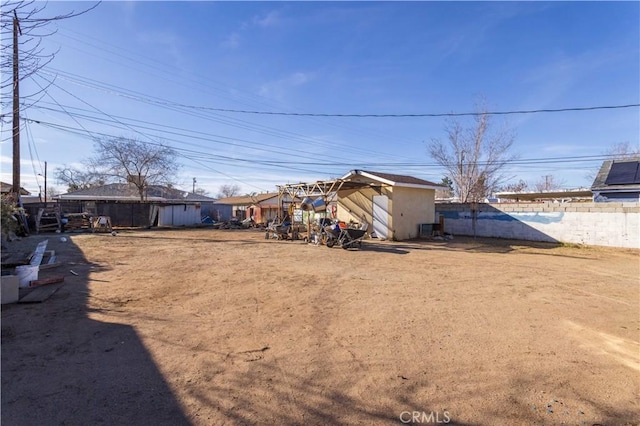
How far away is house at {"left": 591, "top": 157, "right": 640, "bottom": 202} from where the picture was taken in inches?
683

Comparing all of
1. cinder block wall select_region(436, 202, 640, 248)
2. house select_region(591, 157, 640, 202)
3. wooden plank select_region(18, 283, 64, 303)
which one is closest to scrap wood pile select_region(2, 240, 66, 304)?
wooden plank select_region(18, 283, 64, 303)

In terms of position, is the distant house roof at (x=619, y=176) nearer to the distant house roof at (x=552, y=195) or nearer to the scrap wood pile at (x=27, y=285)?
the distant house roof at (x=552, y=195)

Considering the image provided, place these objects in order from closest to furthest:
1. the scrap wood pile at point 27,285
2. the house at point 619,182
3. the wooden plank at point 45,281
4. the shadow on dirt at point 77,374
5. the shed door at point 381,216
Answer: the shadow on dirt at point 77,374 → the scrap wood pile at point 27,285 → the wooden plank at point 45,281 → the shed door at point 381,216 → the house at point 619,182

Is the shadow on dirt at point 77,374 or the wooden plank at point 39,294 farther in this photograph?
the wooden plank at point 39,294

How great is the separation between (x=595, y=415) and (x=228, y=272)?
282 inches

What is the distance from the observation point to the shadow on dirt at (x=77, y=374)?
2508 mm

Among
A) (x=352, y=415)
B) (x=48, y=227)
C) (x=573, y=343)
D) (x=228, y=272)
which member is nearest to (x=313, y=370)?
(x=352, y=415)

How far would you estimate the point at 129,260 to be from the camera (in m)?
9.93

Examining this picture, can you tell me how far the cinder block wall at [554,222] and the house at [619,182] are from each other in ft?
18.6

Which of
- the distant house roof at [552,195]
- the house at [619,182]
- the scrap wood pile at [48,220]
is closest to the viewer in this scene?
the house at [619,182]

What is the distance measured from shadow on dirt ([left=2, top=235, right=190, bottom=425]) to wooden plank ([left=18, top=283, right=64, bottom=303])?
402 mm

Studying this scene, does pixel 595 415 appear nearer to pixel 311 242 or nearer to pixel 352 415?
pixel 352 415

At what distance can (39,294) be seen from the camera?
5582mm

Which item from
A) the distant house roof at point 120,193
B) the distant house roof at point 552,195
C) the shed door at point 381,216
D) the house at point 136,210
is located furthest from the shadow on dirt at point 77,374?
the distant house roof at point 120,193
